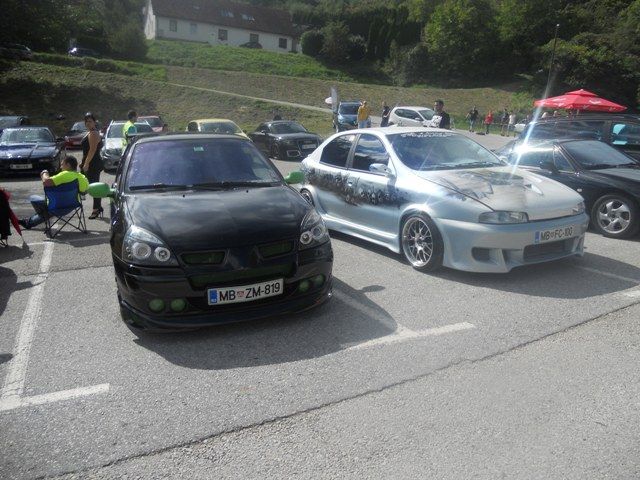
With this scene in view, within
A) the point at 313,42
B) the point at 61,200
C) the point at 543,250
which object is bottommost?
the point at 61,200

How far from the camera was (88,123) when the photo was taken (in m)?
9.22

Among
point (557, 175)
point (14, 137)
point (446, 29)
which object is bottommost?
point (14, 137)

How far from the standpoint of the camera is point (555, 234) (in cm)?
566

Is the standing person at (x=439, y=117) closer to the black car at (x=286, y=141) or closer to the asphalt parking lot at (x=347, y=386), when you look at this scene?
the black car at (x=286, y=141)

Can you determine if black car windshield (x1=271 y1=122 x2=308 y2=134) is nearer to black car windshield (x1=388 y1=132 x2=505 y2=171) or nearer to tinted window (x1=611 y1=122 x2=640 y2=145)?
tinted window (x1=611 y1=122 x2=640 y2=145)

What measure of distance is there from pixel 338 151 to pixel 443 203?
2292mm

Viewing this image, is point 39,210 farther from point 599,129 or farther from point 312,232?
point 599,129

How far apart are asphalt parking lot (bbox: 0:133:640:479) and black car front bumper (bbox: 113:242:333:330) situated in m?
0.20

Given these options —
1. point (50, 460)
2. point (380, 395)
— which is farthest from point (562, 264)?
point (50, 460)

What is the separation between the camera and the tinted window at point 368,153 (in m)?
6.82

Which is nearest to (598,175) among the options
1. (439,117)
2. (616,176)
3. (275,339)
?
(616,176)

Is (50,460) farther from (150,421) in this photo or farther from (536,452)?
(536,452)

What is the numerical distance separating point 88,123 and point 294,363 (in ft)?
23.3

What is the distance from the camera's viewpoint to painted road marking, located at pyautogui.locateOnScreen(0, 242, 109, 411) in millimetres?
3438
